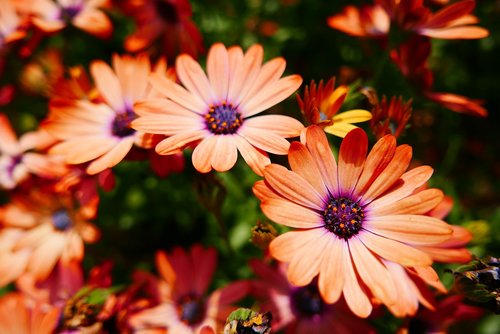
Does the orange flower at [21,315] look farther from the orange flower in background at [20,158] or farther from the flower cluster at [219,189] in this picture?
the orange flower in background at [20,158]

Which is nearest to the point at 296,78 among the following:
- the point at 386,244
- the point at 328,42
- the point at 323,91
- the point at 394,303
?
the point at 323,91

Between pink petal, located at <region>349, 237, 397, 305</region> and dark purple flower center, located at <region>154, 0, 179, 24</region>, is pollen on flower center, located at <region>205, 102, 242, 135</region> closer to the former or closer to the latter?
pink petal, located at <region>349, 237, 397, 305</region>

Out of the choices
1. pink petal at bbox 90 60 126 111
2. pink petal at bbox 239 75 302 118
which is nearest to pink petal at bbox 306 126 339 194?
pink petal at bbox 239 75 302 118

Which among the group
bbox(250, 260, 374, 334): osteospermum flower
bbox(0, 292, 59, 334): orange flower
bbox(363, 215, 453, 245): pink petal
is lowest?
bbox(0, 292, 59, 334): orange flower

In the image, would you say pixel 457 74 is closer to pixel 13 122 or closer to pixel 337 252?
pixel 337 252

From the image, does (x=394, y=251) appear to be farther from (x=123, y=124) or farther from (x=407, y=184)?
(x=123, y=124)
